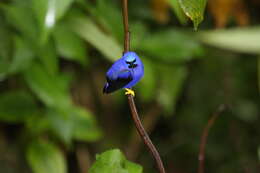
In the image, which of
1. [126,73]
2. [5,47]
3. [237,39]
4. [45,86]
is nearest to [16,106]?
[45,86]

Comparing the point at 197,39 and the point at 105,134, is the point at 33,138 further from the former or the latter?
the point at 197,39

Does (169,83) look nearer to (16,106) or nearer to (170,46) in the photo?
(170,46)

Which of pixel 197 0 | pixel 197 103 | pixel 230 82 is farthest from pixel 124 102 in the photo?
pixel 197 0

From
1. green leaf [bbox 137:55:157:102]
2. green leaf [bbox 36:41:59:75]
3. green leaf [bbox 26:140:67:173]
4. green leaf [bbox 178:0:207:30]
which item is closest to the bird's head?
green leaf [bbox 178:0:207:30]

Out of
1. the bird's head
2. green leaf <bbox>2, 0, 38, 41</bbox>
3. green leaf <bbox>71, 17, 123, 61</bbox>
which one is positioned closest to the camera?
the bird's head

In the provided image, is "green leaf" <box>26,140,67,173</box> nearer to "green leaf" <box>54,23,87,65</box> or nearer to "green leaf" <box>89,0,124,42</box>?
"green leaf" <box>54,23,87,65</box>

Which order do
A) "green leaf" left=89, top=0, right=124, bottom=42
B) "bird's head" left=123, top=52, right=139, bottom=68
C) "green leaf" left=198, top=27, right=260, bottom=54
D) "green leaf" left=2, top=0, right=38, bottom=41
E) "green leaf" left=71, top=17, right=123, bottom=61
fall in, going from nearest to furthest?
"bird's head" left=123, top=52, right=139, bottom=68, "green leaf" left=2, top=0, right=38, bottom=41, "green leaf" left=89, top=0, right=124, bottom=42, "green leaf" left=71, top=17, right=123, bottom=61, "green leaf" left=198, top=27, right=260, bottom=54

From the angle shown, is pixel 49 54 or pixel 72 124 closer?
pixel 49 54
